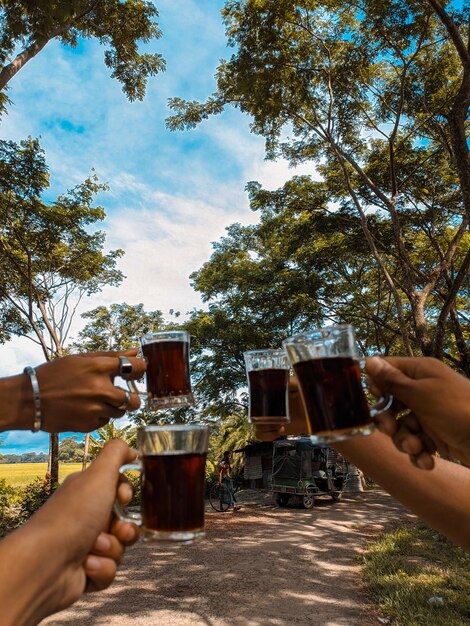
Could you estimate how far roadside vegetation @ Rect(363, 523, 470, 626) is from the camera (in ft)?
16.8

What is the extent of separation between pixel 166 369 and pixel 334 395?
0.77 metres

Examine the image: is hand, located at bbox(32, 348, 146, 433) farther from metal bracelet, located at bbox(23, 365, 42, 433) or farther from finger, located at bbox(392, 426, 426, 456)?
finger, located at bbox(392, 426, 426, 456)

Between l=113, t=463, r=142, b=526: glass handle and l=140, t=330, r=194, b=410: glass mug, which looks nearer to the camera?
l=113, t=463, r=142, b=526: glass handle

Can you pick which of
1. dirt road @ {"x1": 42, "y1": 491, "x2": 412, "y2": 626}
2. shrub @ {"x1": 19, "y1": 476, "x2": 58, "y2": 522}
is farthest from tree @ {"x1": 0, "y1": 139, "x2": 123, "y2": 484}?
dirt road @ {"x1": 42, "y1": 491, "x2": 412, "y2": 626}

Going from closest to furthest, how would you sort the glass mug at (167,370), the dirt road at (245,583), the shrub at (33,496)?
the glass mug at (167,370), the dirt road at (245,583), the shrub at (33,496)

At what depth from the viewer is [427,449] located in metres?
1.31

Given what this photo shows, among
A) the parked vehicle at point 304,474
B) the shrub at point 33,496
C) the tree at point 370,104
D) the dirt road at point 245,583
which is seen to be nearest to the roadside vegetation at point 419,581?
the dirt road at point 245,583

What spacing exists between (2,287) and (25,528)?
1407 cm

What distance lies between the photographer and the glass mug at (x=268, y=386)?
1.88 metres

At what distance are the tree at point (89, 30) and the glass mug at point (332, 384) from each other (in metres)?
6.78

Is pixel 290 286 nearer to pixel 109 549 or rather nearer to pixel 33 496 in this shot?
pixel 33 496

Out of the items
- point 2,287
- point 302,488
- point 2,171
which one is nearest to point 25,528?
point 2,171

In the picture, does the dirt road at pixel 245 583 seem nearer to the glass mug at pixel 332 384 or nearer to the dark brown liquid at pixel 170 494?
the dark brown liquid at pixel 170 494

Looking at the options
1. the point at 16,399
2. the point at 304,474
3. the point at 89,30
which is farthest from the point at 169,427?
the point at 304,474
